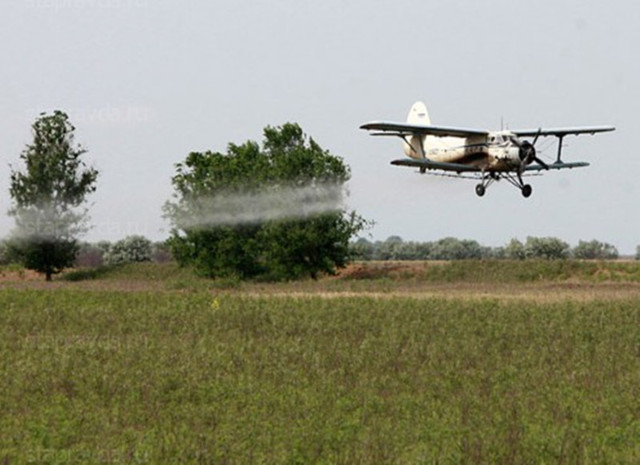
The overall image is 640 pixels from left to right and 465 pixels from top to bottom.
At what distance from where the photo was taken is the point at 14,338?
24.2 m

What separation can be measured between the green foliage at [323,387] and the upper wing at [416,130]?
1225 cm

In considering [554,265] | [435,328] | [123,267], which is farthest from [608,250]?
[435,328]

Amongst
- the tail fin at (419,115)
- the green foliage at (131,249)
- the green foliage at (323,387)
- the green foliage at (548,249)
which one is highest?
the tail fin at (419,115)

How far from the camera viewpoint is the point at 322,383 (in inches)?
658

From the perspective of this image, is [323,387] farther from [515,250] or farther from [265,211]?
[515,250]

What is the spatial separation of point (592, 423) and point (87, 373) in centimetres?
888

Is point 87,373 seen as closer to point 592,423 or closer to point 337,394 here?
point 337,394

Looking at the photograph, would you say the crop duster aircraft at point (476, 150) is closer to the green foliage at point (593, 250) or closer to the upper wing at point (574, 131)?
the upper wing at point (574, 131)

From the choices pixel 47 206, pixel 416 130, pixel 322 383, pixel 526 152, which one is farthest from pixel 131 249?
pixel 322 383

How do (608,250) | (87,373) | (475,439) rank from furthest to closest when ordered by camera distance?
1. (608,250)
2. (87,373)
3. (475,439)

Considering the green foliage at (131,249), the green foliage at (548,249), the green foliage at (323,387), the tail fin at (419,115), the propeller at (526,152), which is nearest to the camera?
the green foliage at (323,387)


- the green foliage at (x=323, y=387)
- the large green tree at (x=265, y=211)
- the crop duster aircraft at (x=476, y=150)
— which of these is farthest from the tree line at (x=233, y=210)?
the green foliage at (x=323, y=387)

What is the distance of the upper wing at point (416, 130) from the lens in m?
40.0

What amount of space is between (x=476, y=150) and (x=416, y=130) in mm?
3554
